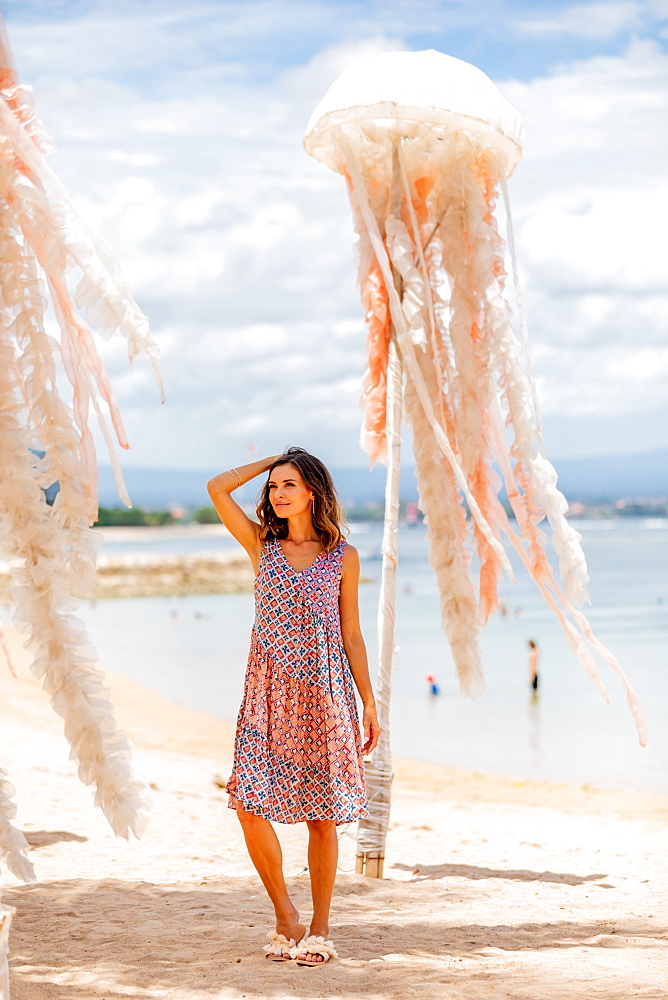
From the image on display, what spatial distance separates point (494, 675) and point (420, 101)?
49.8 feet

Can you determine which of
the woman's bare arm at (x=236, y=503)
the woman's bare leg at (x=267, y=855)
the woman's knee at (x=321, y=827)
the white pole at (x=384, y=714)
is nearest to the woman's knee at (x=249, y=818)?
the woman's bare leg at (x=267, y=855)

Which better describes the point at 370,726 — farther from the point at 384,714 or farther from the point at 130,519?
the point at 130,519

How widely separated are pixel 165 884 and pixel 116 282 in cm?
304

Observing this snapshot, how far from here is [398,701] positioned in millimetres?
15859

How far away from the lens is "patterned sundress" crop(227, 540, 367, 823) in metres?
3.39

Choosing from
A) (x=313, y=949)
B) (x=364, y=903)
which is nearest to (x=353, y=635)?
(x=313, y=949)

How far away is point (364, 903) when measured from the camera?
180 inches

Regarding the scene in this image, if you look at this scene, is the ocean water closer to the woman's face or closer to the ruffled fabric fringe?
the ruffled fabric fringe

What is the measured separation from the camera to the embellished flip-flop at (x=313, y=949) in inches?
134

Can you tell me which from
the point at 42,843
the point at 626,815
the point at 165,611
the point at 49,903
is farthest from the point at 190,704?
the point at 165,611

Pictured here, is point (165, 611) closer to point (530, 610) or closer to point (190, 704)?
point (530, 610)

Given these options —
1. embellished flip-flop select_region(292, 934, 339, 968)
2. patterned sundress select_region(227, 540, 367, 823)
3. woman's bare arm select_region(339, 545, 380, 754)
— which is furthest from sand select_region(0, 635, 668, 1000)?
woman's bare arm select_region(339, 545, 380, 754)

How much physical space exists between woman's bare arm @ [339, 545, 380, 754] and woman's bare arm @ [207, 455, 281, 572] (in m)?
0.33

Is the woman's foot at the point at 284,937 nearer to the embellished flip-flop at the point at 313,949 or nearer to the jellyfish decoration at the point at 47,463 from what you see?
the embellished flip-flop at the point at 313,949
